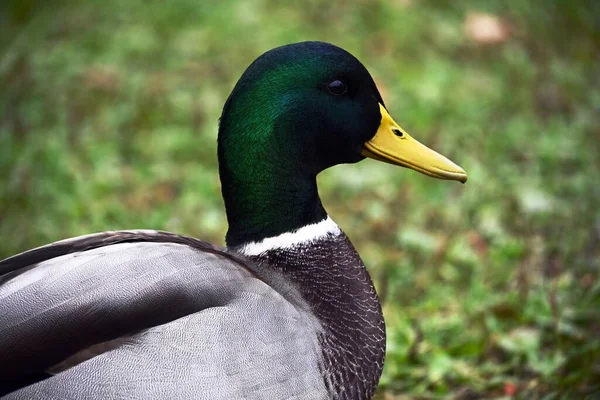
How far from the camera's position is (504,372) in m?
3.08

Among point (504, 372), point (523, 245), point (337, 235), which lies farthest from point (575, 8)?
point (337, 235)

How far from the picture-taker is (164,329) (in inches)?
82.7

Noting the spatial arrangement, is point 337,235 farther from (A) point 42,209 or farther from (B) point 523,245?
(A) point 42,209

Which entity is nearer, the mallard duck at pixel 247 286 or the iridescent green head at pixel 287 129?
the mallard duck at pixel 247 286

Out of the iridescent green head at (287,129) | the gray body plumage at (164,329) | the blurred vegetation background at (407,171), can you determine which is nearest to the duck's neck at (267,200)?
the iridescent green head at (287,129)

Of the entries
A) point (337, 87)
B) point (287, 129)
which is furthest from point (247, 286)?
point (337, 87)

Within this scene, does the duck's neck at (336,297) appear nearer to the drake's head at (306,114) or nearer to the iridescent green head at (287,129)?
the iridescent green head at (287,129)

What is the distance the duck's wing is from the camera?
2.03 meters

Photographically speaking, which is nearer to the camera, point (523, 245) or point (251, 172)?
point (251, 172)

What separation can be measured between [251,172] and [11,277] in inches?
28.2

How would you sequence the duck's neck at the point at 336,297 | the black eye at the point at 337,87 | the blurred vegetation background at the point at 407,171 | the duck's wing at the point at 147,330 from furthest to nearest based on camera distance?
the blurred vegetation background at the point at 407,171
the black eye at the point at 337,87
the duck's neck at the point at 336,297
the duck's wing at the point at 147,330

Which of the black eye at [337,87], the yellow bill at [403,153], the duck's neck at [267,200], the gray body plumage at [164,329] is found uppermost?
the black eye at [337,87]

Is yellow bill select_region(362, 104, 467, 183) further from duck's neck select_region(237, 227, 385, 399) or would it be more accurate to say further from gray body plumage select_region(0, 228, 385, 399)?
gray body plumage select_region(0, 228, 385, 399)

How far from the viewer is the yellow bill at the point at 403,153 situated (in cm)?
257
